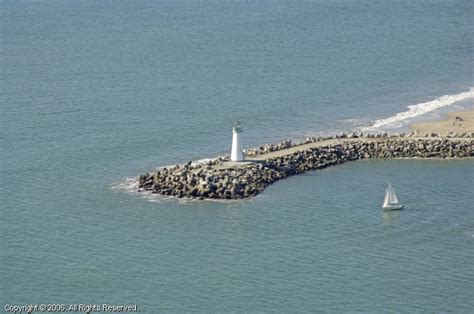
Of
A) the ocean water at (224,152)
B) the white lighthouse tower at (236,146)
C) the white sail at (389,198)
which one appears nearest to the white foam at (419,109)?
the ocean water at (224,152)

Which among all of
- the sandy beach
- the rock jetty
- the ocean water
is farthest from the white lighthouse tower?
the sandy beach

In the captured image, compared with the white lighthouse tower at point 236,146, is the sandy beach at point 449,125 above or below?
above

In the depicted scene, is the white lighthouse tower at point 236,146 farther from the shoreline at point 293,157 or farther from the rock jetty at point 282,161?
the rock jetty at point 282,161

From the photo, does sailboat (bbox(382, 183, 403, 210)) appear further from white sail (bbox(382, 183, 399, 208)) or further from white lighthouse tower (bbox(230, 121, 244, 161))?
white lighthouse tower (bbox(230, 121, 244, 161))

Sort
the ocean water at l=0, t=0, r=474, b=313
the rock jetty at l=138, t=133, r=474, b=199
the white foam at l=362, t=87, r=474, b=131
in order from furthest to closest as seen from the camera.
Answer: the white foam at l=362, t=87, r=474, b=131
the rock jetty at l=138, t=133, r=474, b=199
the ocean water at l=0, t=0, r=474, b=313

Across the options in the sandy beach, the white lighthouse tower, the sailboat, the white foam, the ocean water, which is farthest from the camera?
the white foam

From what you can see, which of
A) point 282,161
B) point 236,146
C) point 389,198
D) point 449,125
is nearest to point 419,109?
point 449,125

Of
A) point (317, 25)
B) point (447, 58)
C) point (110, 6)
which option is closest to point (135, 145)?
point (447, 58)
